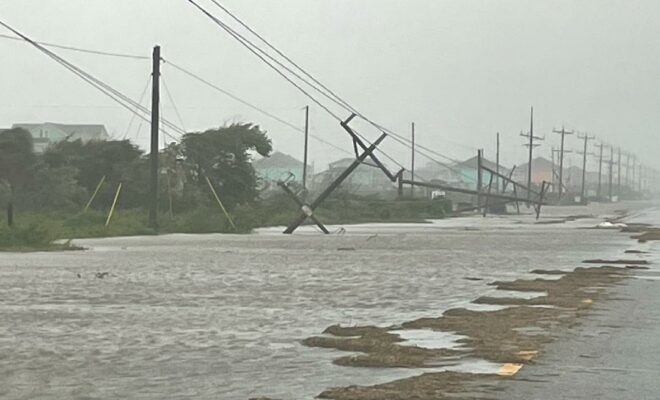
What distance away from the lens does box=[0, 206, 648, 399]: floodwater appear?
396 inches

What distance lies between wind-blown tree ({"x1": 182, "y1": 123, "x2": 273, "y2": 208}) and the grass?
4.39ft

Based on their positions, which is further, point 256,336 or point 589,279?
point 589,279

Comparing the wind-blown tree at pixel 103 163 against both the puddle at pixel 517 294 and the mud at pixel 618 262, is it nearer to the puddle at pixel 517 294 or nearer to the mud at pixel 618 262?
the mud at pixel 618 262

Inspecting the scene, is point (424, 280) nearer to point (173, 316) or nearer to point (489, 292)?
point (489, 292)

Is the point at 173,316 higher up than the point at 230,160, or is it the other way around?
the point at 230,160

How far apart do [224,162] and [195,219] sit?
15274mm

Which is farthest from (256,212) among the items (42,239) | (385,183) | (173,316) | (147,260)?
(385,183)

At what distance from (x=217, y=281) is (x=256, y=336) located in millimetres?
8939

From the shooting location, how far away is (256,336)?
1329cm

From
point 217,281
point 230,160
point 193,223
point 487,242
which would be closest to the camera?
point 217,281

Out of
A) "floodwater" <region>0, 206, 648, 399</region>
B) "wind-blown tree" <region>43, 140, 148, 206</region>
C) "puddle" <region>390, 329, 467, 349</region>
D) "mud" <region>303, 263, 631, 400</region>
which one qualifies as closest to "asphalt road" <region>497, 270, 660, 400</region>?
"mud" <region>303, 263, 631, 400</region>

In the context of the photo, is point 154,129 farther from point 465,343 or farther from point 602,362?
point 602,362

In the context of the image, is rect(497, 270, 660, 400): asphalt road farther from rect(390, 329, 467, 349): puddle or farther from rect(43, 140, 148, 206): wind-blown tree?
rect(43, 140, 148, 206): wind-blown tree

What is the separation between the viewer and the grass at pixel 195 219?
36.5 m
